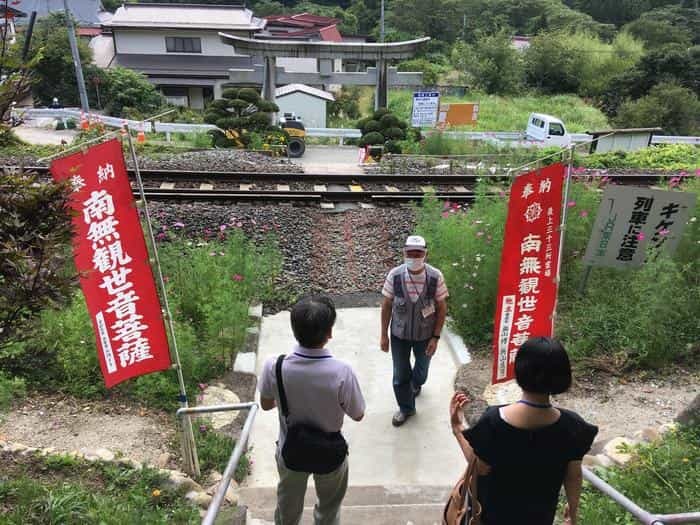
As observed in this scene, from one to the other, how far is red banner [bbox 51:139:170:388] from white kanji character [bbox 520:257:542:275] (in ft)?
9.27

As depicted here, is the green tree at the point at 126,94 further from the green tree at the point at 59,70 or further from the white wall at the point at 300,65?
the white wall at the point at 300,65

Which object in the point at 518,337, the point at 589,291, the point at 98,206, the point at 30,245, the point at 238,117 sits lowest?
the point at 238,117

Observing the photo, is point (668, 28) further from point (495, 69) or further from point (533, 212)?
point (533, 212)

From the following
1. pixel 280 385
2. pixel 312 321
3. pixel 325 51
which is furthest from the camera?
pixel 325 51

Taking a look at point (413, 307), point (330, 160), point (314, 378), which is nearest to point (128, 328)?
point (314, 378)

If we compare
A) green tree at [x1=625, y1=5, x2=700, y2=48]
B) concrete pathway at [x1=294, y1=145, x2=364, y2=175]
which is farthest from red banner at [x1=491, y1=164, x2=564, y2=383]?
green tree at [x1=625, y1=5, x2=700, y2=48]

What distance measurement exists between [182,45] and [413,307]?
33803 mm

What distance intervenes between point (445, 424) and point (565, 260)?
342 cm

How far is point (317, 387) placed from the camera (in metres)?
2.82

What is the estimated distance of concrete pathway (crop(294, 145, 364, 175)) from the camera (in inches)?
585

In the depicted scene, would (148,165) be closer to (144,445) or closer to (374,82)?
(144,445)

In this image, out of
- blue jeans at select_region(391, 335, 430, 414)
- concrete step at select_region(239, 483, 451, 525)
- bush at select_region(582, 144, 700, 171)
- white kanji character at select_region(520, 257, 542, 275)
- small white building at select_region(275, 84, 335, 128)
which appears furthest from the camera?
small white building at select_region(275, 84, 335, 128)

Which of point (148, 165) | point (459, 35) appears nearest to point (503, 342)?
point (148, 165)

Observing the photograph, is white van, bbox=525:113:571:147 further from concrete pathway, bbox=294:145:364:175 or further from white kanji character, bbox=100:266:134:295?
white kanji character, bbox=100:266:134:295
